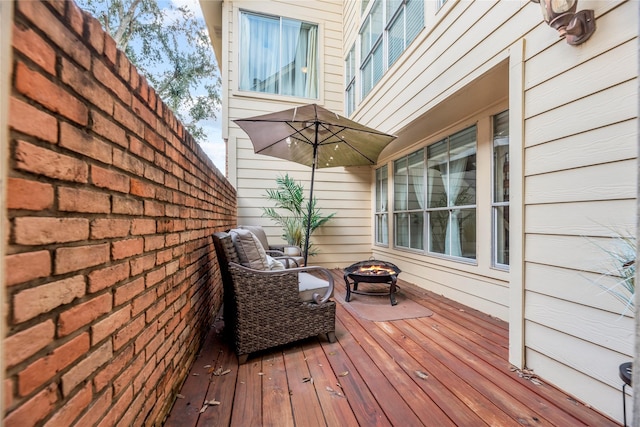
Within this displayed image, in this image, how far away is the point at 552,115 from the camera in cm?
172

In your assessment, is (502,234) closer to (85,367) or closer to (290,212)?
(85,367)

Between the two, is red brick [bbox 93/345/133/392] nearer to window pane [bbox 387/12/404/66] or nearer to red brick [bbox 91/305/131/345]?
red brick [bbox 91/305/131/345]

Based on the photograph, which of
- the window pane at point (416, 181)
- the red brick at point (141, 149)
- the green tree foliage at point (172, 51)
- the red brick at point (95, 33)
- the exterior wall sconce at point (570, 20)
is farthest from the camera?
the green tree foliage at point (172, 51)

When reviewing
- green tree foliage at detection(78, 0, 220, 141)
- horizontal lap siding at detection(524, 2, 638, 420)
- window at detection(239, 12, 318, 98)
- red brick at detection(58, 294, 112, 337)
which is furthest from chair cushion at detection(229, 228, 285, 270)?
green tree foliage at detection(78, 0, 220, 141)

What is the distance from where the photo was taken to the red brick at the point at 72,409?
0.68 m

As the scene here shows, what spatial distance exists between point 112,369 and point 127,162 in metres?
0.76

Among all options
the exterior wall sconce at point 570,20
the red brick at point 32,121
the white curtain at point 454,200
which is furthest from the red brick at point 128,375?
the white curtain at point 454,200

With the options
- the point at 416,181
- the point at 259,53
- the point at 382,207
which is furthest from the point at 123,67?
the point at 259,53

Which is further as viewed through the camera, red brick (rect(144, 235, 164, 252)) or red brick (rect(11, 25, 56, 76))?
red brick (rect(144, 235, 164, 252))

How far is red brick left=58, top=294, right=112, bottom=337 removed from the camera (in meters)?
0.71

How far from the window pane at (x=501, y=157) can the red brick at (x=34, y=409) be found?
346 cm

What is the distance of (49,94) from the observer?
25.9 inches

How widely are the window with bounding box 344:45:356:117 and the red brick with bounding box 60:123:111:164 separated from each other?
16.7ft

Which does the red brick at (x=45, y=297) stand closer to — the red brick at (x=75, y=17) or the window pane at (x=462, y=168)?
the red brick at (x=75, y=17)
